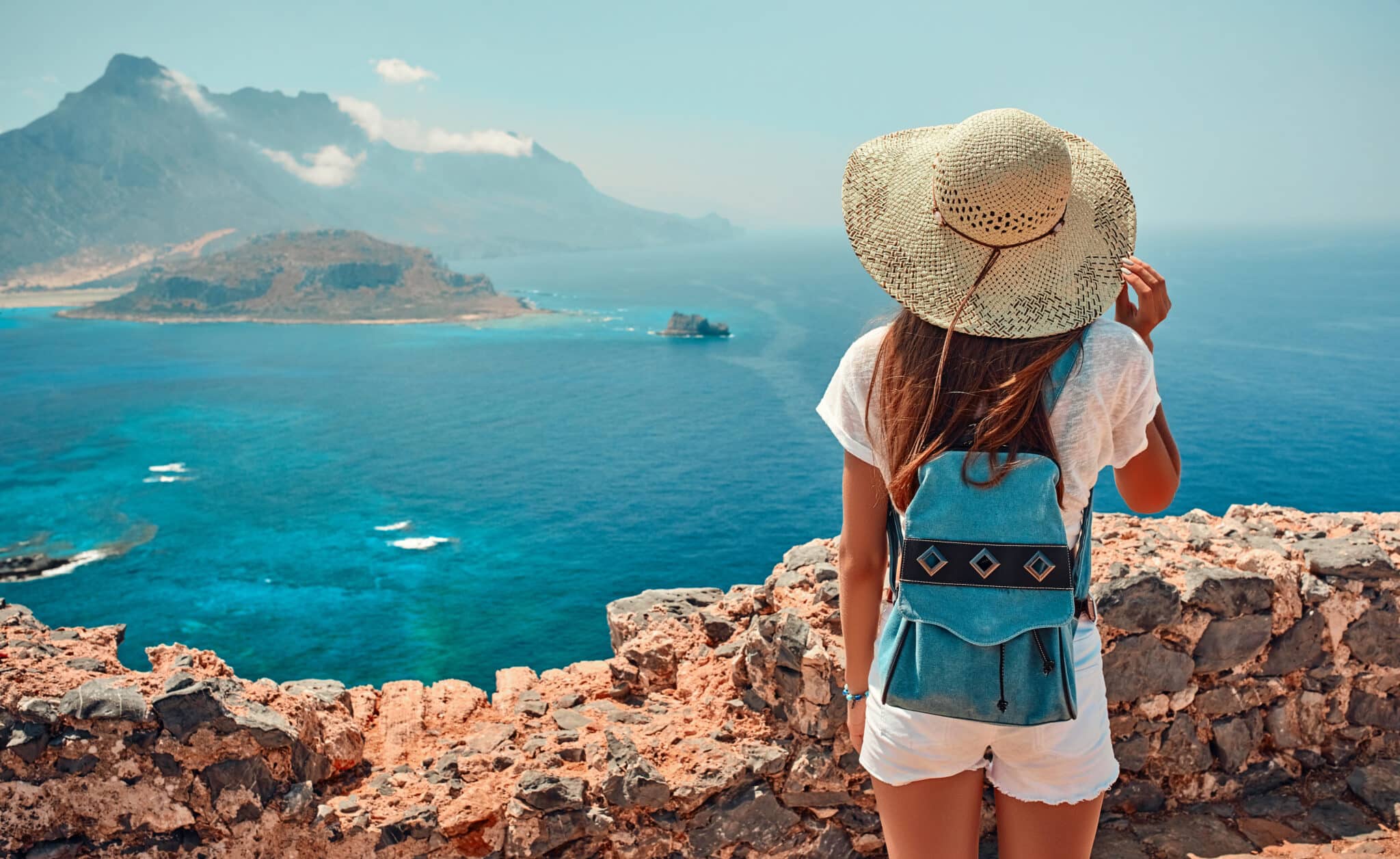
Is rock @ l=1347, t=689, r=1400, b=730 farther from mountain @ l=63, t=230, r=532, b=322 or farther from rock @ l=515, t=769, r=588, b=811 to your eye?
mountain @ l=63, t=230, r=532, b=322

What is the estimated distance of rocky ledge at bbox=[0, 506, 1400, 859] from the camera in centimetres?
461

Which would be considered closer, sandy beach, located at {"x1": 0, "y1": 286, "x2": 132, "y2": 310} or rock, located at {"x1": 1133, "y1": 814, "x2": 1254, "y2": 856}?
rock, located at {"x1": 1133, "y1": 814, "x2": 1254, "y2": 856}

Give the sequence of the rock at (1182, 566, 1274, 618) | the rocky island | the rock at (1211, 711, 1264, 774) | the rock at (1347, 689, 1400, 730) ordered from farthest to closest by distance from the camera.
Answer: the rocky island
the rock at (1347, 689, 1400, 730)
the rock at (1211, 711, 1264, 774)
the rock at (1182, 566, 1274, 618)

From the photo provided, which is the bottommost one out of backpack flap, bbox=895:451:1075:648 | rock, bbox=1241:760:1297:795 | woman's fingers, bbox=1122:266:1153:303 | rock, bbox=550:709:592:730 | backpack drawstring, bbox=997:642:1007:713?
rock, bbox=1241:760:1297:795

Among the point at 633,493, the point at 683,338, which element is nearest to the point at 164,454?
the point at 633,493

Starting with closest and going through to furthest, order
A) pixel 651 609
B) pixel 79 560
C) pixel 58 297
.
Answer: pixel 651 609, pixel 79 560, pixel 58 297

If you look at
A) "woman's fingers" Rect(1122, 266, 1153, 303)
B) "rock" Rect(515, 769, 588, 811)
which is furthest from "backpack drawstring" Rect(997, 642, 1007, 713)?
"rock" Rect(515, 769, 588, 811)

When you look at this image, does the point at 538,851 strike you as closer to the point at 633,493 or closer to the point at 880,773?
the point at 880,773

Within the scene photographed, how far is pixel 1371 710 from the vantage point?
5309 mm

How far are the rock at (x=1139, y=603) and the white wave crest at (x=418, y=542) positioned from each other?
1577 inches

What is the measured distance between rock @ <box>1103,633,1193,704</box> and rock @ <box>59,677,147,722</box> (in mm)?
5214

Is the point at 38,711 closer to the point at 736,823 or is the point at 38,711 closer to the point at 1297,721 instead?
the point at 736,823

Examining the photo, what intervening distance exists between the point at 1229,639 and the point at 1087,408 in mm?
3928

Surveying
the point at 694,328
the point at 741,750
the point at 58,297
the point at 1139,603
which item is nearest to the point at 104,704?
the point at 741,750
